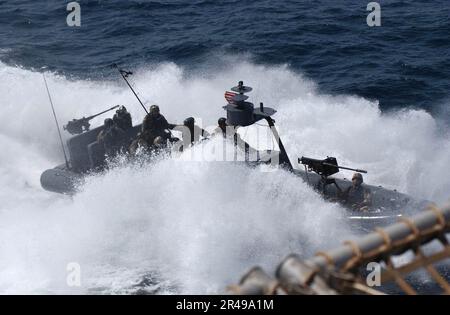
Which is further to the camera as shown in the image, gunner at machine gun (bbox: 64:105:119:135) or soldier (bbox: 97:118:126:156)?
gunner at machine gun (bbox: 64:105:119:135)

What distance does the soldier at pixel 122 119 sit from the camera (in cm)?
1435

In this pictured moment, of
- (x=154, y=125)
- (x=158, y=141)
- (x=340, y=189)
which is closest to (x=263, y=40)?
(x=154, y=125)

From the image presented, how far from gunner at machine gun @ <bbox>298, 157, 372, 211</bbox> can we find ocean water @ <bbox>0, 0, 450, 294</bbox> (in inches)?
16.8

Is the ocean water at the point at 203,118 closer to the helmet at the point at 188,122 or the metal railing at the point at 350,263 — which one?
the helmet at the point at 188,122

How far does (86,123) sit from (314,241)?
621cm

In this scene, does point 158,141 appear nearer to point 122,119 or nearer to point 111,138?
point 111,138

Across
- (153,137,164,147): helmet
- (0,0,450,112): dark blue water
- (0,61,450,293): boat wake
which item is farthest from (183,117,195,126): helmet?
(0,0,450,112): dark blue water

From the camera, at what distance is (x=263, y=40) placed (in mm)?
23781

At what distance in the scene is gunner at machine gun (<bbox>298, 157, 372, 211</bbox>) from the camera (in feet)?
39.3

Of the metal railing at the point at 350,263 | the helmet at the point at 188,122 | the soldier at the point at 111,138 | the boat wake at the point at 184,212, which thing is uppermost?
the metal railing at the point at 350,263

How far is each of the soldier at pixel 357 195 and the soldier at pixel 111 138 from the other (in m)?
4.92

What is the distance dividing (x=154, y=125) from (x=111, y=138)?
102cm

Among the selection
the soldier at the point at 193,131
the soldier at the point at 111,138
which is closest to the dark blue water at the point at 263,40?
the soldier at the point at 193,131

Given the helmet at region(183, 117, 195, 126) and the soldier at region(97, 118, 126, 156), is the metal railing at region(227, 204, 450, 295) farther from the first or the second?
the soldier at region(97, 118, 126, 156)
